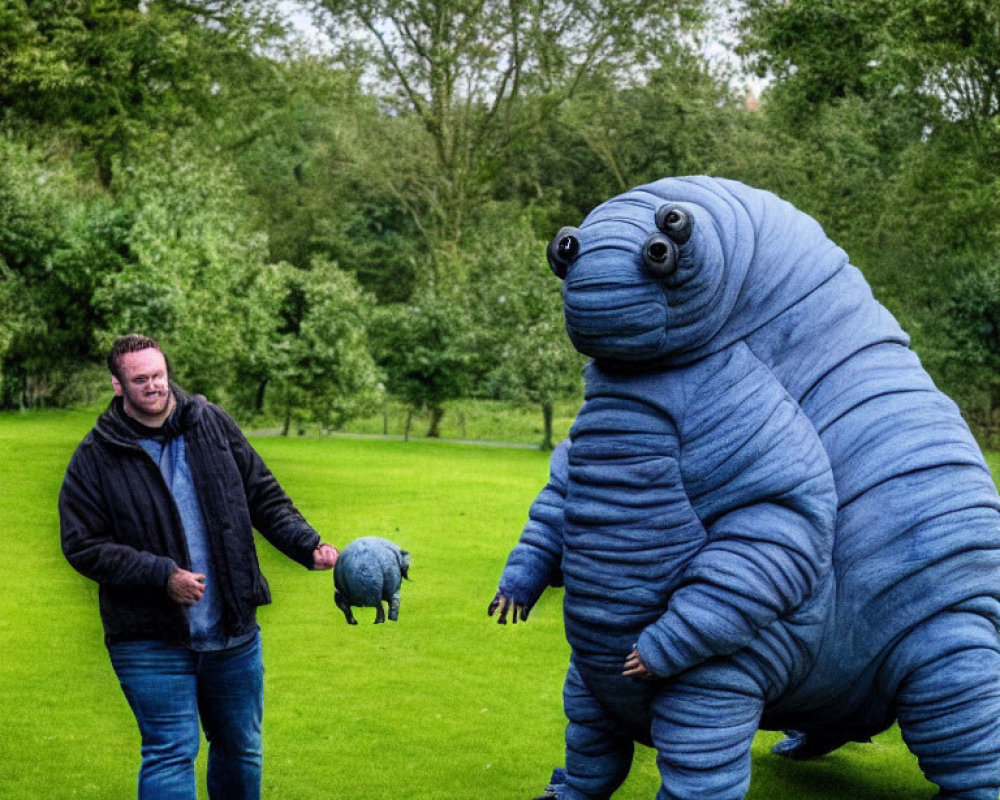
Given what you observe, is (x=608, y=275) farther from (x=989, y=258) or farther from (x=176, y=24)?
(x=176, y=24)

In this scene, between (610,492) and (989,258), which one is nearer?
(610,492)

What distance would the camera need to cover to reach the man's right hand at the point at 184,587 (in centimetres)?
412

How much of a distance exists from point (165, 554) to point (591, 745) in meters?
1.48

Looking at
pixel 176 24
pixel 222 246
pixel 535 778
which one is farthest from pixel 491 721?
pixel 176 24

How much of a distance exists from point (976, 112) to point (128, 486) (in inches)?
882

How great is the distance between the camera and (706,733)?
149 inches

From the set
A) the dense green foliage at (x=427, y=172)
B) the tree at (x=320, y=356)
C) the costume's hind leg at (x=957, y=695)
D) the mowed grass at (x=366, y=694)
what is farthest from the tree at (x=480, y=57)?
the costume's hind leg at (x=957, y=695)

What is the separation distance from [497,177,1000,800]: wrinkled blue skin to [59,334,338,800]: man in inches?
44.1

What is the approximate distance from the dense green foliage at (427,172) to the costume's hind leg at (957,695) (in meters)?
16.5

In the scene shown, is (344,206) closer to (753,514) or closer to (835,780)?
(835,780)

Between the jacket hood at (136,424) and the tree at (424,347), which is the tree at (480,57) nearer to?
the tree at (424,347)

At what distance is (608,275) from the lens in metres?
3.74

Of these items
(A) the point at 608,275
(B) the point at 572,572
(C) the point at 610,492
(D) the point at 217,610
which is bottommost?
(D) the point at 217,610

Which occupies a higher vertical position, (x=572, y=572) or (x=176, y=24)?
(x=176, y=24)
